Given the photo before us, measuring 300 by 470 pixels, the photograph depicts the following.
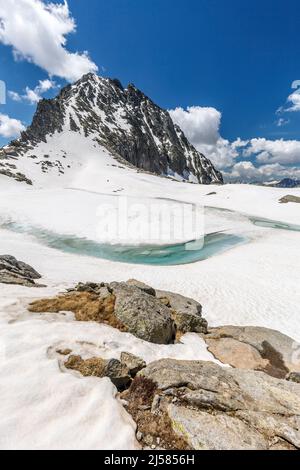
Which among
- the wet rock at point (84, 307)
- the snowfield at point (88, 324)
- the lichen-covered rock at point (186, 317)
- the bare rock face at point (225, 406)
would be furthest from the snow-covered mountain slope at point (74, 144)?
the bare rock face at point (225, 406)

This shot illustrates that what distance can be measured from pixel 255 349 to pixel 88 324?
6.68m

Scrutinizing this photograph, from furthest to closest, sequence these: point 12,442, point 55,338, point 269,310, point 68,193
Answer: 1. point 68,193
2. point 269,310
3. point 55,338
4. point 12,442

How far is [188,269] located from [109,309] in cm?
1288

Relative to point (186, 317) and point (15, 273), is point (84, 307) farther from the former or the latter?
point (15, 273)

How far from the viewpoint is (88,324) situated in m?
9.10

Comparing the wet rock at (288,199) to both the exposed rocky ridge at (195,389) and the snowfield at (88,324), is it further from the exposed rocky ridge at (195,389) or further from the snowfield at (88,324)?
the exposed rocky ridge at (195,389)

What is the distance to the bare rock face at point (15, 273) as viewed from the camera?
41.9 ft

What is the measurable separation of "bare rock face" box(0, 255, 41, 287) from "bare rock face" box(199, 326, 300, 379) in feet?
30.6

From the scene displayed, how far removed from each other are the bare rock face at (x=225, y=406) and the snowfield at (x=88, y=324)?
1027mm

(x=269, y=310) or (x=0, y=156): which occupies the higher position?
(x=0, y=156)

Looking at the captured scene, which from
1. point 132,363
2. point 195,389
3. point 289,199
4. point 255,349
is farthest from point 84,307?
point 289,199
